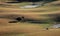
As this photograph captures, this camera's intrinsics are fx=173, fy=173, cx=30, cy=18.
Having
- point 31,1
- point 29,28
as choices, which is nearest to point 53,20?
point 29,28

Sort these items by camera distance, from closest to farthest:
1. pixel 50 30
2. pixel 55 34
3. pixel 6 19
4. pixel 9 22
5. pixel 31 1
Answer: pixel 55 34 < pixel 50 30 < pixel 9 22 < pixel 6 19 < pixel 31 1

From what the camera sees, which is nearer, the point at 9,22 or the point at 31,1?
the point at 9,22

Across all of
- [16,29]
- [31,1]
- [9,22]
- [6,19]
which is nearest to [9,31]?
[16,29]

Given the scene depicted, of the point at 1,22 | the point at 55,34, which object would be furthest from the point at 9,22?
the point at 55,34

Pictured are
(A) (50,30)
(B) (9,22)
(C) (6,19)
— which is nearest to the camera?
(A) (50,30)

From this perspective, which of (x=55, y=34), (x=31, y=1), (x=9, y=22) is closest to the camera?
(x=55, y=34)

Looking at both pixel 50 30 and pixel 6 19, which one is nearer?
pixel 50 30

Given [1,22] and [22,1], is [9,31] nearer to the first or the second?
[1,22]

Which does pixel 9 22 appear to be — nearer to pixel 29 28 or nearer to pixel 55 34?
pixel 29 28

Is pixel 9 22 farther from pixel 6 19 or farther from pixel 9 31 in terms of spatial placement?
pixel 9 31
